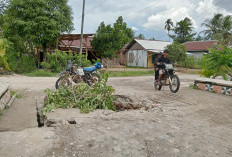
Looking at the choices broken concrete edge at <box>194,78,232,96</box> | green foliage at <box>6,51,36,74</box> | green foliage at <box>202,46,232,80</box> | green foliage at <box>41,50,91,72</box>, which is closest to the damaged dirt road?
broken concrete edge at <box>194,78,232,96</box>

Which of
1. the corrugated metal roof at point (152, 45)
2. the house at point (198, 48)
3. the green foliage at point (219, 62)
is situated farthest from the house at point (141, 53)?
the green foliage at point (219, 62)

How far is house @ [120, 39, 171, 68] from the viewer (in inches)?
989

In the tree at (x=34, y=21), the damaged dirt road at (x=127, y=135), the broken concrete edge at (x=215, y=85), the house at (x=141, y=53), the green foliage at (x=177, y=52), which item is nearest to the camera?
the damaged dirt road at (x=127, y=135)

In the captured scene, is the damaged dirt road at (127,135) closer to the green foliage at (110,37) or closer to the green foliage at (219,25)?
the green foliage at (110,37)

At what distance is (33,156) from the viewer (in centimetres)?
234

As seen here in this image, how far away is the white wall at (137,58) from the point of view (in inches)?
1006

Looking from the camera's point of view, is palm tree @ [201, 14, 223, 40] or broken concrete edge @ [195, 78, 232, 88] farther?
palm tree @ [201, 14, 223, 40]

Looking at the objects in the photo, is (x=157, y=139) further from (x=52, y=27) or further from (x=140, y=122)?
(x=52, y=27)

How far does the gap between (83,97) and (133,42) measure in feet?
74.8

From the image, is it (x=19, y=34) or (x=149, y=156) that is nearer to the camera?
(x=149, y=156)

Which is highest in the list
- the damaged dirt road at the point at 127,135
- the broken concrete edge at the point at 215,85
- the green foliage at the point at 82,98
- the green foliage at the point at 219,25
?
the green foliage at the point at 219,25

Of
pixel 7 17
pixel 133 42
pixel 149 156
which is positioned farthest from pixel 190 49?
pixel 149 156

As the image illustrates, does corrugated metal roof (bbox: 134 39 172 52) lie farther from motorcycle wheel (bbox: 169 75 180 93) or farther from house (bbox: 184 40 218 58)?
motorcycle wheel (bbox: 169 75 180 93)

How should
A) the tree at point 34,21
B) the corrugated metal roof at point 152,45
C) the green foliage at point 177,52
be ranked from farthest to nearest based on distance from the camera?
the corrugated metal roof at point 152,45, the green foliage at point 177,52, the tree at point 34,21
